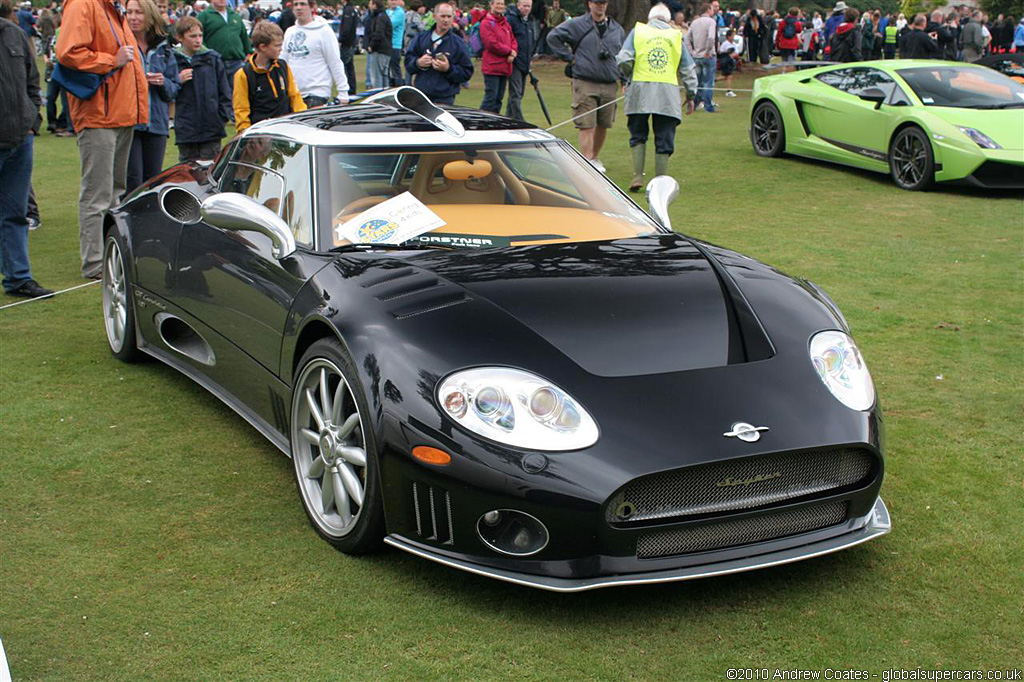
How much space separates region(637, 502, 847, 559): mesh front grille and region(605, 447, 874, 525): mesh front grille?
51 mm

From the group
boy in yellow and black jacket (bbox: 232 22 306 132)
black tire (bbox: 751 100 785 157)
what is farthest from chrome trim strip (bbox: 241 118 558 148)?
black tire (bbox: 751 100 785 157)

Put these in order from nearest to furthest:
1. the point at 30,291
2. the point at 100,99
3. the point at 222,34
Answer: the point at 30,291 → the point at 100,99 → the point at 222,34

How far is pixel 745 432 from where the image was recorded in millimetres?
3293

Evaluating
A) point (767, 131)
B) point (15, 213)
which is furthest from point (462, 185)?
point (767, 131)

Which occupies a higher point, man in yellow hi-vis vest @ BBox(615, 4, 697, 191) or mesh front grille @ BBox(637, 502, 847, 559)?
man in yellow hi-vis vest @ BBox(615, 4, 697, 191)

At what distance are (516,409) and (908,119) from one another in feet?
32.2

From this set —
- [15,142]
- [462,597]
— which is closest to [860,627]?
[462,597]

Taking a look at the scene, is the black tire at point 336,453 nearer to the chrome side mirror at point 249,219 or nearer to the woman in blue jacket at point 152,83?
the chrome side mirror at point 249,219

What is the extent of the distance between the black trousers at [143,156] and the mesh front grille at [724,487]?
636 cm

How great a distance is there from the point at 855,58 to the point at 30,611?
66.2 feet

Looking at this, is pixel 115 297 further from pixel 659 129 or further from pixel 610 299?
pixel 659 129

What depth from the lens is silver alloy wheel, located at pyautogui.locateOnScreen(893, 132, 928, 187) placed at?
11859mm

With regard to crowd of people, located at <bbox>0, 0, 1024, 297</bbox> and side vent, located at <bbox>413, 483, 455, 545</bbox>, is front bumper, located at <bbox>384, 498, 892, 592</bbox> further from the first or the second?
crowd of people, located at <bbox>0, 0, 1024, 297</bbox>

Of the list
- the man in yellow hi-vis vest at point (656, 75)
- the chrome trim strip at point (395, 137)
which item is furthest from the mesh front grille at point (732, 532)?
the man in yellow hi-vis vest at point (656, 75)
